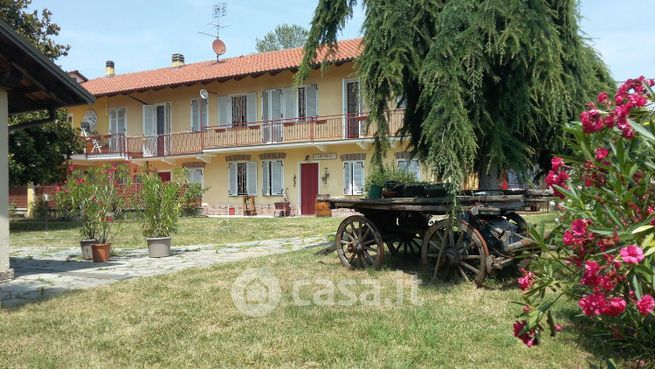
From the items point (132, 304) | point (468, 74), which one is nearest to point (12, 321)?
point (132, 304)

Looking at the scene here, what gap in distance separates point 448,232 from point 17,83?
6.18 m

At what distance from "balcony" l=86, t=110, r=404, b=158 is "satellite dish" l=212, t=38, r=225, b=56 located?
5385 millimetres

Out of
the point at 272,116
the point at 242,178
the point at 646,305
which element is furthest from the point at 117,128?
the point at 646,305

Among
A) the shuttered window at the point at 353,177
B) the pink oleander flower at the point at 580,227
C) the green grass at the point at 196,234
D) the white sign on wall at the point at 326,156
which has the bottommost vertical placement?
the green grass at the point at 196,234

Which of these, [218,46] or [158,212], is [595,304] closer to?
[158,212]

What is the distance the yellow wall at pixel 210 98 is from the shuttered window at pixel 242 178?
7.47 feet

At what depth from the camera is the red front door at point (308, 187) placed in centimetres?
2225

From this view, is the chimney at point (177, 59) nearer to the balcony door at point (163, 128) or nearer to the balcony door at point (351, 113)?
the balcony door at point (163, 128)

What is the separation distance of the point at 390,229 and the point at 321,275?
1.32 meters

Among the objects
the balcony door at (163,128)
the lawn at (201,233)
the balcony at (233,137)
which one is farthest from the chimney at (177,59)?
the lawn at (201,233)

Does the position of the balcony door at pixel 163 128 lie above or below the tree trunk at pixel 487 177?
above

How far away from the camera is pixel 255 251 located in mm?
10219

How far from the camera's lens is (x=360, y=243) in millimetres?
7395

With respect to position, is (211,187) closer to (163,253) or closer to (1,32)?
(163,253)
